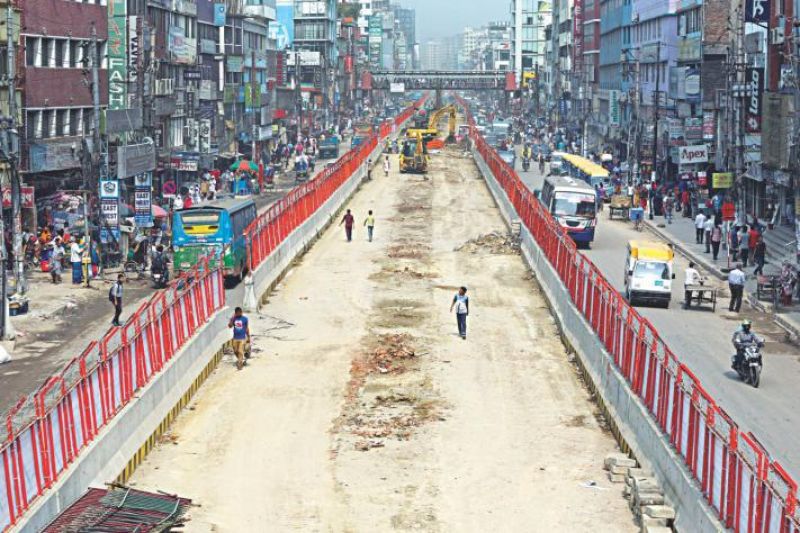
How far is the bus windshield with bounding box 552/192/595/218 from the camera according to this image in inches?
2228

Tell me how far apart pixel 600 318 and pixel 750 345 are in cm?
333

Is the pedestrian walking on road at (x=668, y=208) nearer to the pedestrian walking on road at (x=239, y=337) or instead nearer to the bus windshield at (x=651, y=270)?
the bus windshield at (x=651, y=270)

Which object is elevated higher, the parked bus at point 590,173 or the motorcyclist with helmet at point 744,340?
the parked bus at point 590,173

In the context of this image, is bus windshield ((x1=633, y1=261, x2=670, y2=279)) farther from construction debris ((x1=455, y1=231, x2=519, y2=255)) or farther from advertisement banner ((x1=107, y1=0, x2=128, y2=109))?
advertisement banner ((x1=107, y1=0, x2=128, y2=109))

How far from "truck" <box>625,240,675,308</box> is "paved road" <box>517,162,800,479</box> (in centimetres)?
42

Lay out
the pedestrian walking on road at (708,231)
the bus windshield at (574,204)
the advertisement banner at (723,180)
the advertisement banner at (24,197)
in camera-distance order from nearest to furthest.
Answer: the advertisement banner at (24,197)
the pedestrian walking on road at (708,231)
the advertisement banner at (723,180)
the bus windshield at (574,204)

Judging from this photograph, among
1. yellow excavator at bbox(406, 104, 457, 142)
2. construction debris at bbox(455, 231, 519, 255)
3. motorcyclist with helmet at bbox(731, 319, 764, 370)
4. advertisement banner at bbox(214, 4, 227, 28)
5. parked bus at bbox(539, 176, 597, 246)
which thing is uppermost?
advertisement banner at bbox(214, 4, 227, 28)

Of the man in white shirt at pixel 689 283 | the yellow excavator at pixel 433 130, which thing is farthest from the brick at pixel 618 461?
the yellow excavator at pixel 433 130

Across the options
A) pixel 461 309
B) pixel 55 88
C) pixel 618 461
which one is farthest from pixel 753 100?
pixel 618 461

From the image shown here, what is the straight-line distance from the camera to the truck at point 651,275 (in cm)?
4100

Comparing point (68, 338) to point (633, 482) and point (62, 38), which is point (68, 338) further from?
point (62, 38)

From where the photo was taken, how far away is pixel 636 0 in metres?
110

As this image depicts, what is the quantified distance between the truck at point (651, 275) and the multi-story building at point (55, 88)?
23.9m

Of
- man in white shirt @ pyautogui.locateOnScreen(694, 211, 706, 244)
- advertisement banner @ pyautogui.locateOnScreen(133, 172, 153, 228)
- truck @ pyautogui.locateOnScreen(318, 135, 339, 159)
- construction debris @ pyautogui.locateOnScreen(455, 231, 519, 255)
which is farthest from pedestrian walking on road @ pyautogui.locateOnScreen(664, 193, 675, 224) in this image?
truck @ pyautogui.locateOnScreen(318, 135, 339, 159)
